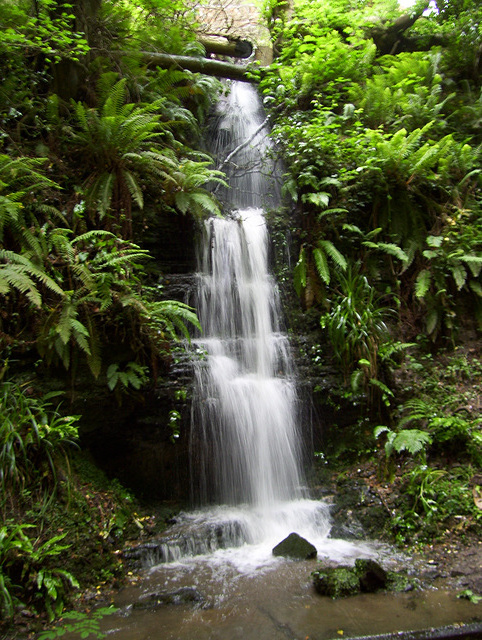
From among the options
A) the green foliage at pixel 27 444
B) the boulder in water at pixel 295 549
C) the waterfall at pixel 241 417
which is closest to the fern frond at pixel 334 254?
the waterfall at pixel 241 417

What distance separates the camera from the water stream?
109 inches

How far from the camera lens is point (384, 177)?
6539 mm

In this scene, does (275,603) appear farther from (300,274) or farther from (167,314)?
(300,274)

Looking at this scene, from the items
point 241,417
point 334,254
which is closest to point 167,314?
point 241,417

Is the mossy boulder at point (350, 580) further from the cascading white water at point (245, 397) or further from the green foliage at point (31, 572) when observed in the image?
the green foliage at point (31, 572)

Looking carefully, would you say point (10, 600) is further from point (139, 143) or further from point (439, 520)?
point (139, 143)

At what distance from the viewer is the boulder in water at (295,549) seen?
11.9 ft

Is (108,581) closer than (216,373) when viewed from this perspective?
Yes

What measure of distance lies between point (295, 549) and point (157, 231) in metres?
4.52

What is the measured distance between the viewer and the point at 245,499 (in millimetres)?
4648

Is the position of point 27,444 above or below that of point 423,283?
below

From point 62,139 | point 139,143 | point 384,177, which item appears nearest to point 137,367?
point 139,143

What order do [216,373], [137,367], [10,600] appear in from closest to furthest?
1. [10,600]
2. [137,367]
3. [216,373]

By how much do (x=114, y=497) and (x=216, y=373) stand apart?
69.9 inches
